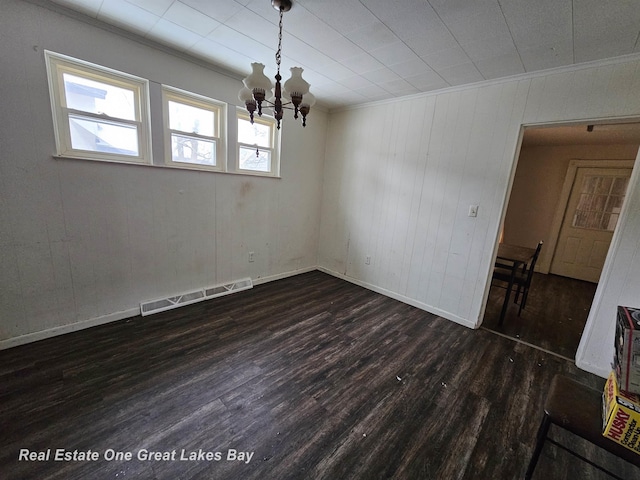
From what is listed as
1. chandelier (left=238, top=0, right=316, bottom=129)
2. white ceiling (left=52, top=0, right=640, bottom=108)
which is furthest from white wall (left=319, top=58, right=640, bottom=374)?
chandelier (left=238, top=0, right=316, bottom=129)

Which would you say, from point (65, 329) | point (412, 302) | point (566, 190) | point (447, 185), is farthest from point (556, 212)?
point (65, 329)

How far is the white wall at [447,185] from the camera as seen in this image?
218 cm

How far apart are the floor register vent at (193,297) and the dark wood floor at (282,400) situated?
11 centimetres

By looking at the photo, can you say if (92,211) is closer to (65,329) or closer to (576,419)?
(65,329)

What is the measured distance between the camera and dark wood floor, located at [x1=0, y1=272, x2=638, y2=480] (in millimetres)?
1398

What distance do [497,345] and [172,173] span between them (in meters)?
3.75

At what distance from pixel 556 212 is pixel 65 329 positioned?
7.38m

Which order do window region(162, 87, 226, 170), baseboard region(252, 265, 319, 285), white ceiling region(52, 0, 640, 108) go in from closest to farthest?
1. white ceiling region(52, 0, 640, 108)
2. window region(162, 87, 226, 170)
3. baseboard region(252, 265, 319, 285)

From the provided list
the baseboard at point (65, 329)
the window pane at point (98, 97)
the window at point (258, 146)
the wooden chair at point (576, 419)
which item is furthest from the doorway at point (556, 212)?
the window pane at point (98, 97)

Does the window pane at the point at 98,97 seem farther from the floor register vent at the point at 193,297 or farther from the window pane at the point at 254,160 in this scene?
the floor register vent at the point at 193,297

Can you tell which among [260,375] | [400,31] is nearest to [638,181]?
[400,31]

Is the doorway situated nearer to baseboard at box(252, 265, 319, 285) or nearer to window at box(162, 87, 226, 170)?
baseboard at box(252, 265, 319, 285)

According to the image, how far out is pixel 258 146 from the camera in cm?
347

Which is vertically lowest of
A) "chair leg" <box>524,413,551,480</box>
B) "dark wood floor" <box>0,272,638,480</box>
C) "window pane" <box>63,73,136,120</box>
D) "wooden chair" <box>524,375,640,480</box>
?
"dark wood floor" <box>0,272,638,480</box>
